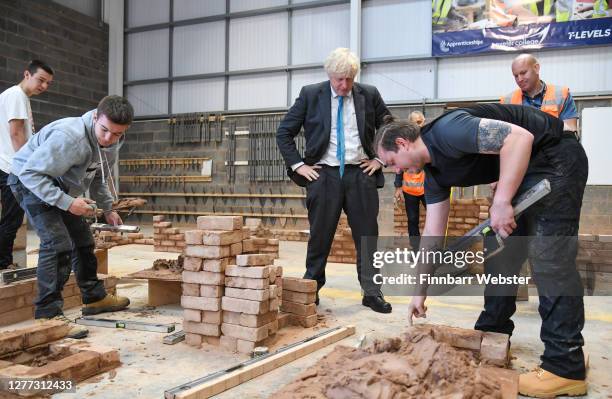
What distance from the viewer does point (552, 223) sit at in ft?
8.09

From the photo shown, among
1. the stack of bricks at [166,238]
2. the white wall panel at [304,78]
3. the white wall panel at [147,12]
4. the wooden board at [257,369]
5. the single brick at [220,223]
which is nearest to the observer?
the wooden board at [257,369]

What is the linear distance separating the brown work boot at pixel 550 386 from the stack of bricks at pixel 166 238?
6350 millimetres

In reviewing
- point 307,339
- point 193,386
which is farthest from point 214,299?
point 193,386

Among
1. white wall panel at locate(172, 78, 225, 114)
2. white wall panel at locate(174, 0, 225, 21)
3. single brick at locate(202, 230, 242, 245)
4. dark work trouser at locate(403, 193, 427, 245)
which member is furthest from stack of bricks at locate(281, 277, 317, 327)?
white wall panel at locate(174, 0, 225, 21)

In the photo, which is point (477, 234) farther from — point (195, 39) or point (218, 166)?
point (195, 39)

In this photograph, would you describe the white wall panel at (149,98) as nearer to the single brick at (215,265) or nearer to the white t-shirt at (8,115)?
the white t-shirt at (8,115)

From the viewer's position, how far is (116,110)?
3.35 metres

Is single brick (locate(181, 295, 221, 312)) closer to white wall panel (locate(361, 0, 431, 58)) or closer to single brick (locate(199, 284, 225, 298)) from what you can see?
single brick (locate(199, 284, 225, 298))

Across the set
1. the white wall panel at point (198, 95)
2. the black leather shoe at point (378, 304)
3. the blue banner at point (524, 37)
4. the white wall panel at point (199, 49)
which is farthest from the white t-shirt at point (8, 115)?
the white wall panel at point (199, 49)

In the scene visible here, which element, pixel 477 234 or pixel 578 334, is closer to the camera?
pixel 578 334

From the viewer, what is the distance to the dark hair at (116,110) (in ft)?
11.0

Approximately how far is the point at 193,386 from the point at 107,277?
2342mm

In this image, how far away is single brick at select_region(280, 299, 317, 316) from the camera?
143 inches

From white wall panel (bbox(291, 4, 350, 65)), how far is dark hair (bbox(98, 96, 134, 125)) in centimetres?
868
